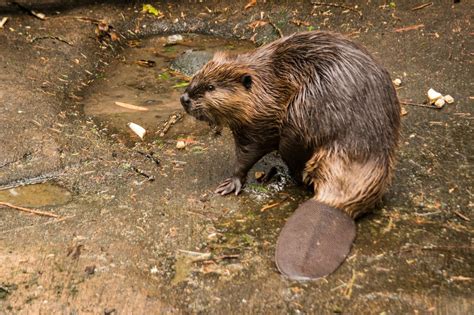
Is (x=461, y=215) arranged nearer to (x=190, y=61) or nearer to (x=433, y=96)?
(x=433, y=96)

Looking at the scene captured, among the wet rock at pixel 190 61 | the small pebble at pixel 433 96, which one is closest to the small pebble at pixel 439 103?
the small pebble at pixel 433 96

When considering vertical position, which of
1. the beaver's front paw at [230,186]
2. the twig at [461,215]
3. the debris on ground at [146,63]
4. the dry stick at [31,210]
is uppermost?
the dry stick at [31,210]

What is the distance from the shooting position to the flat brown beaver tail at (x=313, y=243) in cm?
225

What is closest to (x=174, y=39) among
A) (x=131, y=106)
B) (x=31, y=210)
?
(x=131, y=106)

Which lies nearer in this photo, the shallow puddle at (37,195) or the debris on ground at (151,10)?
the shallow puddle at (37,195)

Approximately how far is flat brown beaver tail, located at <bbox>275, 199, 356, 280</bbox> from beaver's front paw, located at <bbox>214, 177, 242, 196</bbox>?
0.63 m

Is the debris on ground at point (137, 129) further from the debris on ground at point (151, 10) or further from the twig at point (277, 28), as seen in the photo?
the debris on ground at point (151, 10)

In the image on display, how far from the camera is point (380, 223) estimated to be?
2.69 metres

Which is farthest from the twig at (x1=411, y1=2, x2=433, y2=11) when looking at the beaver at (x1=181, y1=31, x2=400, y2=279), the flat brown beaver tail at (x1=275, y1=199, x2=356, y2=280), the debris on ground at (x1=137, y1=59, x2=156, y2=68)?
Result: the flat brown beaver tail at (x1=275, y1=199, x2=356, y2=280)

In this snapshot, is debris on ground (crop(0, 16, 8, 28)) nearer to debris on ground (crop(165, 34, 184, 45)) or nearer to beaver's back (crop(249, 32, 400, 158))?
debris on ground (crop(165, 34, 184, 45))

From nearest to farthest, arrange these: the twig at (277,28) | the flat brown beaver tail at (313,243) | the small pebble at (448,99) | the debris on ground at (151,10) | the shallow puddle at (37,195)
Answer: the flat brown beaver tail at (313,243) < the shallow puddle at (37,195) < the small pebble at (448,99) < the twig at (277,28) < the debris on ground at (151,10)

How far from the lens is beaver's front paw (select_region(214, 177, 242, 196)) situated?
10.0 feet

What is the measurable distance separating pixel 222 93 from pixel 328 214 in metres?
0.92

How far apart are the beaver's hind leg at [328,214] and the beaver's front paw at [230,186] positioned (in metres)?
0.41
